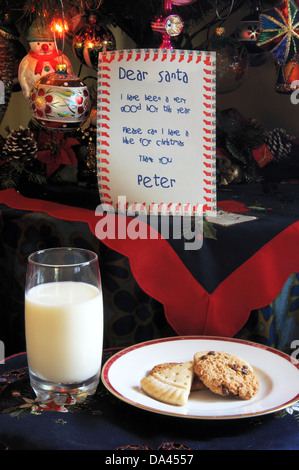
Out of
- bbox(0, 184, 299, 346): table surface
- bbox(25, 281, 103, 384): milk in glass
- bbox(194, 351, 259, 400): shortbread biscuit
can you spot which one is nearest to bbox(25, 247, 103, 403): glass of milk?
bbox(25, 281, 103, 384): milk in glass

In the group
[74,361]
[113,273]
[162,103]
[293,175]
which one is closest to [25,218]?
[113,273]

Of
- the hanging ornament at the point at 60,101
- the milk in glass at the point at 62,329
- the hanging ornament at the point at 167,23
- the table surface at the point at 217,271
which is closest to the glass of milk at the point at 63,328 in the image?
the milk in glass at the point at 62,329

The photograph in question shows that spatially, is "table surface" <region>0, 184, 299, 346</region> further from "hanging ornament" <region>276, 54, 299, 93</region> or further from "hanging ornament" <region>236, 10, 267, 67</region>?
"hanging ornament" <region>236, 10, 267, 67</region>

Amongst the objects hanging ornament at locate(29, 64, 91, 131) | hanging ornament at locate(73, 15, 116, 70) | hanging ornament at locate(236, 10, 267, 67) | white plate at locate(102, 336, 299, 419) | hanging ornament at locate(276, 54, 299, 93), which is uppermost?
hanging ornament at locate(236, 10, 267, 67)

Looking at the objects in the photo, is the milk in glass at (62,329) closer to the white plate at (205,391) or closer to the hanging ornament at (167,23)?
the white plate at (205,391)

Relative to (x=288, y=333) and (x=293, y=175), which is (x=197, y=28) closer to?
(x=293, y=175)
